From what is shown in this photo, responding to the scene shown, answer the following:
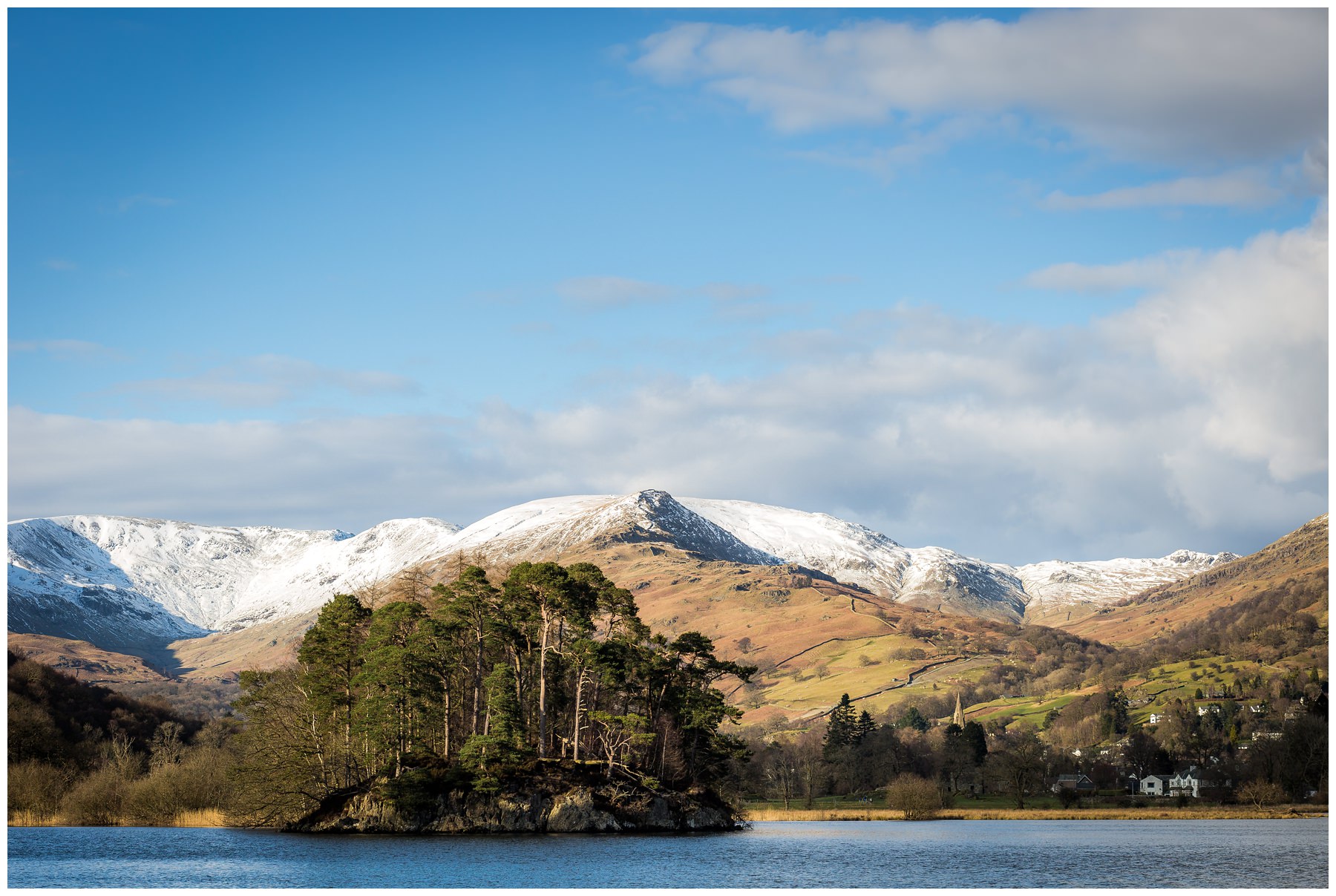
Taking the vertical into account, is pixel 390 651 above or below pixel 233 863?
above

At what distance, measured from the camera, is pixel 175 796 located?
114 meters

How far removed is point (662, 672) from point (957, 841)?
29.5 meters

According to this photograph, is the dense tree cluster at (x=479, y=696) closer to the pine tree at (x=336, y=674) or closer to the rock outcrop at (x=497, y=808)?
the pine tree at (x=336, y=674)

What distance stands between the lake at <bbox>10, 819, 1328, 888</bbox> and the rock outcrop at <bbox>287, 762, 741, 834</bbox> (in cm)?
263

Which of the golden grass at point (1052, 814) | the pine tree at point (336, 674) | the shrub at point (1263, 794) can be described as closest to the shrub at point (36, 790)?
the pine tree at point (336, 674)

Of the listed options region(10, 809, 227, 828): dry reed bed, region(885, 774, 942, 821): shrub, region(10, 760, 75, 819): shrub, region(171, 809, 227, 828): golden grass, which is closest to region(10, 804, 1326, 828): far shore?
region(885, 774, 942, 821): shrub

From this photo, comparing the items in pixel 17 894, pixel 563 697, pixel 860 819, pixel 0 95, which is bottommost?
pixel 860 819

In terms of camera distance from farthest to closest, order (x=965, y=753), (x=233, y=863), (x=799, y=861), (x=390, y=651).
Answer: (x=965, y=753) → (x=390, y=651) → (x=799, y=861) → (x=233, y=863)

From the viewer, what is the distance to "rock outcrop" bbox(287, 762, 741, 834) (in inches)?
3780

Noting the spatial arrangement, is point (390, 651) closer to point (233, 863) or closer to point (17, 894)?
point (233, 863)

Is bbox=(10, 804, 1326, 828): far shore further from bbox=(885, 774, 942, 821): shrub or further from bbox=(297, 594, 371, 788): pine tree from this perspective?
bbox=(297, 594, 371, 788): pine tree

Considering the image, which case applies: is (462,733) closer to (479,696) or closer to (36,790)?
(479,696)

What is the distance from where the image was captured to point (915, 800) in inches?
5861

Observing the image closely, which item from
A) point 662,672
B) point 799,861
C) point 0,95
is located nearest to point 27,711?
point 662,672
